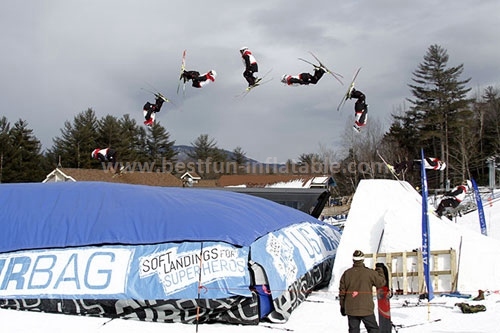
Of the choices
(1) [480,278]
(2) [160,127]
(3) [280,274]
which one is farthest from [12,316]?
(2) [160,127]

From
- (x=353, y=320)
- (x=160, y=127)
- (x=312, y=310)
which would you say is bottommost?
(x=312, y=310)

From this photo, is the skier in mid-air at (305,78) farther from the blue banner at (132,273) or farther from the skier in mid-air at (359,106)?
the blue banner at (132,273)

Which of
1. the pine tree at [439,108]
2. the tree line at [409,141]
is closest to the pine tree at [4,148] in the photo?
the tree line at [409,141]

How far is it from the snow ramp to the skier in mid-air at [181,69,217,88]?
499 centimetres

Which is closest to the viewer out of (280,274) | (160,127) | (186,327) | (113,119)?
→ (186,327)

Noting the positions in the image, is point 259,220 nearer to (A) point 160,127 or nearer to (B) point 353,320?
(B) point 353,320

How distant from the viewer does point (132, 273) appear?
9406 mm

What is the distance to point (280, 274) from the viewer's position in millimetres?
10016

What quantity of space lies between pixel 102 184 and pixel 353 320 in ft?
23.5

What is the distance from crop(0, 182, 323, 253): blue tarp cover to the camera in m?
9.79

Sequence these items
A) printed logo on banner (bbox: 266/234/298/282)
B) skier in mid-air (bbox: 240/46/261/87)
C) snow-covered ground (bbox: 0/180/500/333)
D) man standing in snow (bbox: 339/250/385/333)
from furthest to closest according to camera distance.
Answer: skier in mid-air (bbox: 240/46/261/87), printed logo on banner (bbox: 266/234/298/282), snow-covered ground (bbox: 0/180/500/333), man standing in snow (bbox: 339/250/385/333)

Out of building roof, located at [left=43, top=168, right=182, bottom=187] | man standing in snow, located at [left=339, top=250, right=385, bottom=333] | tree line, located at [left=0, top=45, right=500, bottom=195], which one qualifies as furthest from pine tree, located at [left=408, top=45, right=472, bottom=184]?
man standing in snow, located at [left=339, top=250, right=385, bottom=333]

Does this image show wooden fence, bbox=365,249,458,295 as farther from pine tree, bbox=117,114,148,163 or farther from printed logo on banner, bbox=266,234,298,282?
pine tree, bbox=117,114,148,163

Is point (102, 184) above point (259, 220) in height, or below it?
above
